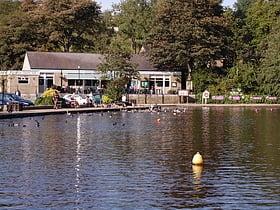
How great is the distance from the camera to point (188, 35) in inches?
3162

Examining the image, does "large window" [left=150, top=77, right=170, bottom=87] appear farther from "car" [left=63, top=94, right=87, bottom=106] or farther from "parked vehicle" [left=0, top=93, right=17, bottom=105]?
"parked vehicle" [left=0, top=93, right=17, bottom=105]

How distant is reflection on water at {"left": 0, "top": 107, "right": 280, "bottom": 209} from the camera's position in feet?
56.7

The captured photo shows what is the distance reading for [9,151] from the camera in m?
26.9

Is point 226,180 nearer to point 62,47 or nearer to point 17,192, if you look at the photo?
point 17,192

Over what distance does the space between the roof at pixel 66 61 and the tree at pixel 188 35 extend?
11.1 ft

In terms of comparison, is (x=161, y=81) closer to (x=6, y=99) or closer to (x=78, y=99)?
(x=78, y=99)

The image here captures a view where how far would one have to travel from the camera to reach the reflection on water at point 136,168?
17.3 m

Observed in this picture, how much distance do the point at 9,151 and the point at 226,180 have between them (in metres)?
10.2

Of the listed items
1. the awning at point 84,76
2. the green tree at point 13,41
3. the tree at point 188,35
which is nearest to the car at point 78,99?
the awning at point 84,76

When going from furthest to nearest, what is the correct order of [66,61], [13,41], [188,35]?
[13,41] < [66,61] < [188,35]

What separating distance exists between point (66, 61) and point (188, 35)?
50.2 ft

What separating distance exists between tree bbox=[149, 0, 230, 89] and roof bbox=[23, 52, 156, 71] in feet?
11.1

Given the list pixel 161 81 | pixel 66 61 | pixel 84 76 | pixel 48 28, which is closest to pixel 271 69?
pixel 161 81

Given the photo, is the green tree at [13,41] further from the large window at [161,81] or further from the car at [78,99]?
the car at [78,99]
